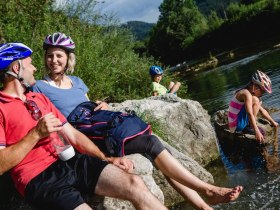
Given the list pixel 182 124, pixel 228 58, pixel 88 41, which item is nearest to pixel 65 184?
pixel 182 124

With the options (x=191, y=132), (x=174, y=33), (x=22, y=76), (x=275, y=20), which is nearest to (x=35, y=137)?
(x=22, y=76)

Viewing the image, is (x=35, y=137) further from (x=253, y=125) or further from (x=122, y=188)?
(x=253, y=125)

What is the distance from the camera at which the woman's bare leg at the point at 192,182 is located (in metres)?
4.42

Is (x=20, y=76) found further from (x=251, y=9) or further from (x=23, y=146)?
(x=251, y=9)

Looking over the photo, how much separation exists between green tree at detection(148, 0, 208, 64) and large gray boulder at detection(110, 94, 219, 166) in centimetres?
6027

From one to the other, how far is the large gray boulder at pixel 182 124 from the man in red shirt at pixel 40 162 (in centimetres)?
350

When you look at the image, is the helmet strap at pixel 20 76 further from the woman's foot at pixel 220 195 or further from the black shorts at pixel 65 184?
the woman's foot at pixel 220 195

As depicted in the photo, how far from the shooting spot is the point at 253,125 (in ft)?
25.7

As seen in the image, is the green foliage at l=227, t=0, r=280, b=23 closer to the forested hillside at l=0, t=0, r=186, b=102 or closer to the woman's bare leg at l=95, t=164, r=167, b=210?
the forested hillside at l=0, t=0, r=186, b=102

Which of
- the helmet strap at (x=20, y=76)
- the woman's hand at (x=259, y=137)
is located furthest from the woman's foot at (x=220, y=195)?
the woman's hand at (x=259, y=137)

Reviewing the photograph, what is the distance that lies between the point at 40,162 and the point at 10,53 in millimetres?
1146

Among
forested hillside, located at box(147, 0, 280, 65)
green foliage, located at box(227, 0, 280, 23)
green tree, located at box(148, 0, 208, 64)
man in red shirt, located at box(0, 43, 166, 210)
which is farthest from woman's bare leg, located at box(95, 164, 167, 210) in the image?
green tree, located at box(148, 0, 208, 64)

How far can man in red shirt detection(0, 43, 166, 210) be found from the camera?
3.57 m

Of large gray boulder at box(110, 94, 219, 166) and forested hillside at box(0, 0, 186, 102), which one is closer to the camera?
large gray boulder at box(110, 94, 219, 166)
